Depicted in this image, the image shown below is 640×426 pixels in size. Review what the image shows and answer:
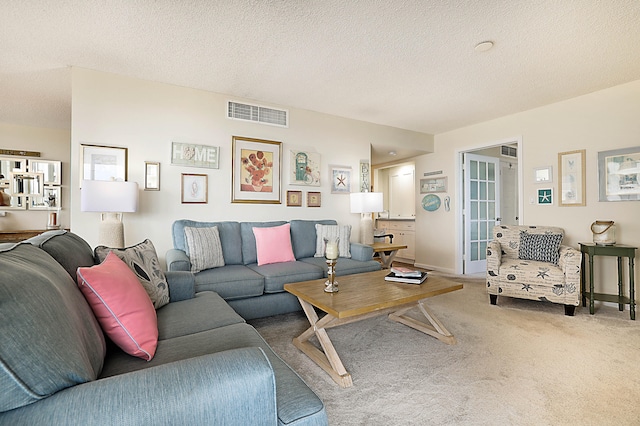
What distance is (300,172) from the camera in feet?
12.9

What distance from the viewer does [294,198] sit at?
12.8 feet

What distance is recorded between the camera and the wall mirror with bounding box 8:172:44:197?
4314mm

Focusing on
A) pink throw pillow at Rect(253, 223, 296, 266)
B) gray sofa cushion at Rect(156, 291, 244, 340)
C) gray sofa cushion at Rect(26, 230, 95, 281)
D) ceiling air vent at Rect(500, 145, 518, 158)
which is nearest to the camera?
gray sofa cushion at Rect(26, 230, 95, 281)

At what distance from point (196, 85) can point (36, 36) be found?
4.11 feet

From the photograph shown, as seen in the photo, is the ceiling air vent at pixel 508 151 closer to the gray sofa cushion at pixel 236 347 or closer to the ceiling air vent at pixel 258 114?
the ceiling air vent at pixel 258 114

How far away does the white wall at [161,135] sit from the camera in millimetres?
2842

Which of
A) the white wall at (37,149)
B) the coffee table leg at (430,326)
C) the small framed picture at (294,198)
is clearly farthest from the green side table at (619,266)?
the white wall at (37,149)

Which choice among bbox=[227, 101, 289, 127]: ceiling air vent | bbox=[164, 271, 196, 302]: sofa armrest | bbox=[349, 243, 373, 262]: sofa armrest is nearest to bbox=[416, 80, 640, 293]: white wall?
bbox=[349, 243, 373, 262]: sofa armrest

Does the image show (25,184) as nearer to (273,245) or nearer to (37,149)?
(37,149)

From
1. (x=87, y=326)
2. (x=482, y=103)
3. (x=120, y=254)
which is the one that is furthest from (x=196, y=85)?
(x=482, y=103)

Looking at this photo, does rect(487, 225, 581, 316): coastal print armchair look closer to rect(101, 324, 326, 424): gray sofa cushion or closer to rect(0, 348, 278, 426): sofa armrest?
rect(101, 324, 326, 424): gray sofa cushion

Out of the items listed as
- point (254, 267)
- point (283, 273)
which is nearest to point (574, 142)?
point (283, 273)

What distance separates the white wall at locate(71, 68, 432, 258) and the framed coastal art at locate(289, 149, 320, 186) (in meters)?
0.08

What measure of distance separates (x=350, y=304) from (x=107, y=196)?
2.21 m
